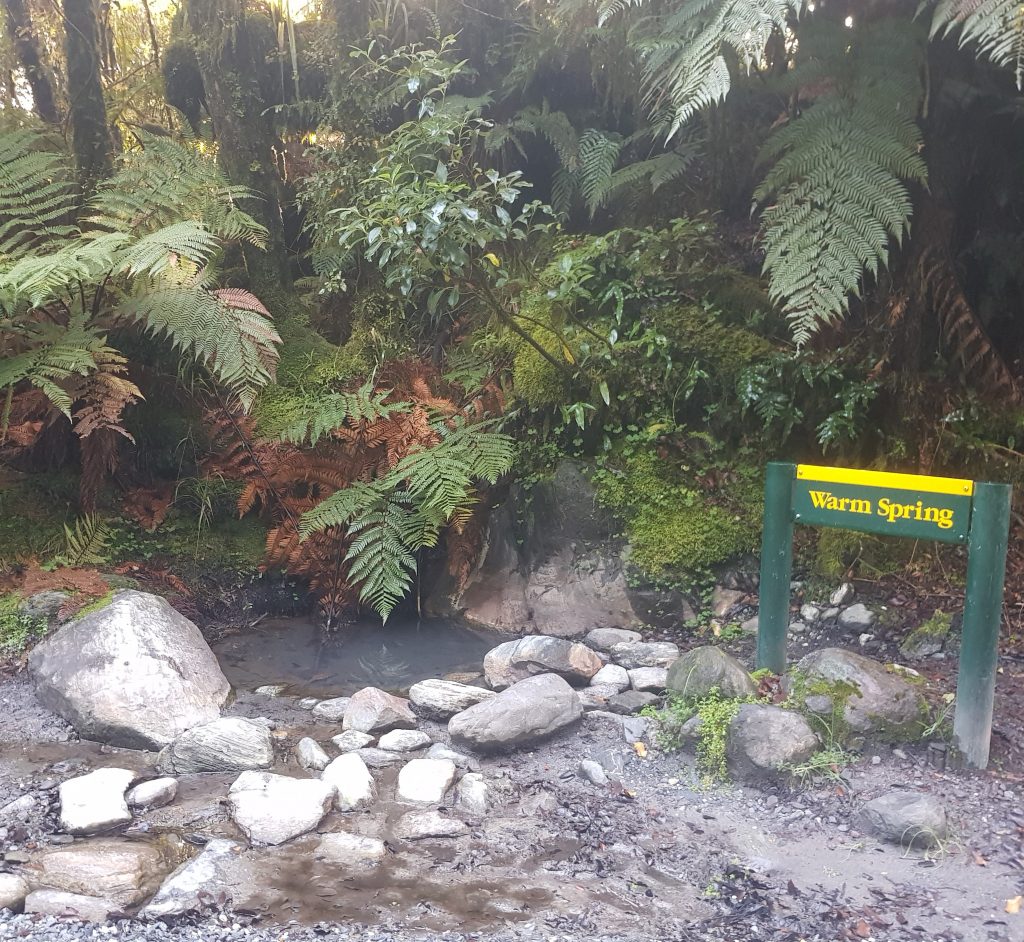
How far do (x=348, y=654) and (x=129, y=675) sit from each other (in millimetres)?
1243

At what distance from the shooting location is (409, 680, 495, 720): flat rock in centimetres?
345

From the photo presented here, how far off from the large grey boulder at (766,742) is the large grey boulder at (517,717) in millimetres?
662

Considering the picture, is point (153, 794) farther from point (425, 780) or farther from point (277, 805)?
point (425, 780)

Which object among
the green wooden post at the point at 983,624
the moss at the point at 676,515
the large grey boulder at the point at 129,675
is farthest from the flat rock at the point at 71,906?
the moss at the point at 676,515

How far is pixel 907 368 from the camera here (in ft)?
12.8

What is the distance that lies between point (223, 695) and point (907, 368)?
11.7 ft

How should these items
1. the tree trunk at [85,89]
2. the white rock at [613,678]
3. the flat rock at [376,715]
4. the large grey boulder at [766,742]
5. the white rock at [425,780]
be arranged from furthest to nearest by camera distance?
the tree trunk at [85,89] < the white rock at [613,678] < the flat rock at [376,715] < the white rock at [425,780] < the large grey boulder at [766,742]

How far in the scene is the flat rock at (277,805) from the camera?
2.55 meters

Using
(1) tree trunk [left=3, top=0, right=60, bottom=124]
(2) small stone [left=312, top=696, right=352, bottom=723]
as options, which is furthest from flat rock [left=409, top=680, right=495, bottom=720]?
Answer: (1) tree trunk [left=3, top=0, right=60, bottom=124]

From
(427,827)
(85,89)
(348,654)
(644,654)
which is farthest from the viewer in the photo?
(85,89)

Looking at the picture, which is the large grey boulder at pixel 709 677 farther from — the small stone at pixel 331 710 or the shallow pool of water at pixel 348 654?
the small stone at pixel 331 710

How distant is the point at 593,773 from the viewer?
2865 mm

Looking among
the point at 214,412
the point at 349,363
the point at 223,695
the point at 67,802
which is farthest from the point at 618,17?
the point at 67,802

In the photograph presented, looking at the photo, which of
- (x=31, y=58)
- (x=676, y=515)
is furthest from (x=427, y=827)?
(x=31, y=58)
